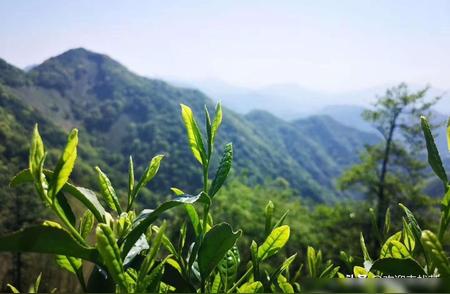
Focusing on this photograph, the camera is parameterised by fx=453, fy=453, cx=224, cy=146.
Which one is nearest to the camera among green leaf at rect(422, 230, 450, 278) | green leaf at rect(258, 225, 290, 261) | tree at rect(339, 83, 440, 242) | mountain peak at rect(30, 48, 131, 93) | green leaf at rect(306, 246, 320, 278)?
green leaf at rect(422, 230, 450, 278)

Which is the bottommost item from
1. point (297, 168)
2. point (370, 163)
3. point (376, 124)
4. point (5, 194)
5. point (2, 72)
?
point (297, 168)

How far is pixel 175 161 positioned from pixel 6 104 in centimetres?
3548

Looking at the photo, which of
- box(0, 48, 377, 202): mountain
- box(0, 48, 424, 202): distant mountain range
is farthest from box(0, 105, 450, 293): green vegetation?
box(0, 48, 377, 202): mountain

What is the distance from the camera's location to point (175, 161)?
9794 centimetres

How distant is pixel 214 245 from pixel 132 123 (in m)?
126

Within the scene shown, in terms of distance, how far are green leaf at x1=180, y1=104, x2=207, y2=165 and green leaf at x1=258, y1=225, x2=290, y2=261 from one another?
23 cm

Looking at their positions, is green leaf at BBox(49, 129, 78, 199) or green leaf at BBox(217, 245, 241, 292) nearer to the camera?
green leaf at BBox(49, 129, 78, 199)

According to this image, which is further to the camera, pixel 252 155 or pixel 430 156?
pixel 252 155

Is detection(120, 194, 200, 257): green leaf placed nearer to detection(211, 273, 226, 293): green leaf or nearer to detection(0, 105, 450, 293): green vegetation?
detection(0, 105, 450, 293): green vegetation

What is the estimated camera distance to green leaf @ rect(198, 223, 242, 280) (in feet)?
2.85

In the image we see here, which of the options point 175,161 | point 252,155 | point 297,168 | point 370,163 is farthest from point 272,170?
point 370,163

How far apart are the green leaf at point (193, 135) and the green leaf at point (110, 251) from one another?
327mm

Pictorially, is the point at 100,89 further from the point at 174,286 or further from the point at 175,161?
the point at 174,286

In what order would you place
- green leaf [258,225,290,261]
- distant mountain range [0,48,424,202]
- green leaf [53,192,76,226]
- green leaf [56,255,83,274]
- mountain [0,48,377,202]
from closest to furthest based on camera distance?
1. green leaf [53,192,76,226]
2. green leaf [56,255,83,274]
3. green leaf [258,225,290,261]
4. distant mountain range [0,48,424,202]
5. mountain [0,48,377,202]
